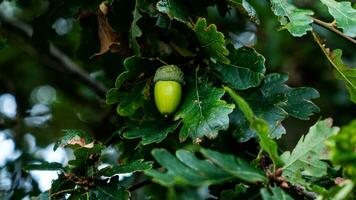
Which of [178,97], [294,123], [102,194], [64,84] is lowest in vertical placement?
[294,123]

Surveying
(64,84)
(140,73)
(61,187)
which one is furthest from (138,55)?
A: (64,84)

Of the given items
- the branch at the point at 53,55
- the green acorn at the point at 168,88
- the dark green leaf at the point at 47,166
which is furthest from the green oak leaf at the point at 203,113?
the branch at the point at 53,55

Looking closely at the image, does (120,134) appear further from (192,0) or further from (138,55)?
(192,0)

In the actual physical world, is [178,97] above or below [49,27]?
below

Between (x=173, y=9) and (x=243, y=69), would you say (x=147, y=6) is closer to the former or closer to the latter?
(x=173, y=9)

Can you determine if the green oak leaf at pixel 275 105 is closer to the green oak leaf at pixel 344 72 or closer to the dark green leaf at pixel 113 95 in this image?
the green oak leaf at pixel 344 72

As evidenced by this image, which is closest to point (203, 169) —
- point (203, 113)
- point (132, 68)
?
point (203, 113)
